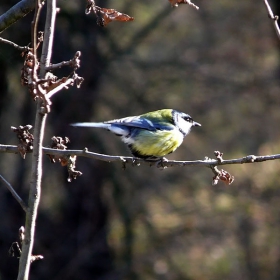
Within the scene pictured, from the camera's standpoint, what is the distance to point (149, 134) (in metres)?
5.00

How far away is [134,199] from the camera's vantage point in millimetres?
9469

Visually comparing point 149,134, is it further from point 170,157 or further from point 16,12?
point 170,157

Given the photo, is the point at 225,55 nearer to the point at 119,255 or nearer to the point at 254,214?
the point at 254,214

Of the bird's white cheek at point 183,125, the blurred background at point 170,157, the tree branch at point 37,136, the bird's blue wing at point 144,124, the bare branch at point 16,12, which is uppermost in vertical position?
the blurred background at point 170,157

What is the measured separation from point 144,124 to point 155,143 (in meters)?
0.36

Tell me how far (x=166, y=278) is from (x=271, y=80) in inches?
149

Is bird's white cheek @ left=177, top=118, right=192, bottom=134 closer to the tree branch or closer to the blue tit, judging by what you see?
the blue tit

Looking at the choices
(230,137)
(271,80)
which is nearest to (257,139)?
(230,137)

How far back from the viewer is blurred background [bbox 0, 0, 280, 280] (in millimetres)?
8828

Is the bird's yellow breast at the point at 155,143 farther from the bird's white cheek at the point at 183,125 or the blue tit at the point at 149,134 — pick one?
the bird's white cheek at the point at 183,125

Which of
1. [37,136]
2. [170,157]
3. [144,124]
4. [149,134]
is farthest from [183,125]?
[170,157]

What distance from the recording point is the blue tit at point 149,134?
15.9ft

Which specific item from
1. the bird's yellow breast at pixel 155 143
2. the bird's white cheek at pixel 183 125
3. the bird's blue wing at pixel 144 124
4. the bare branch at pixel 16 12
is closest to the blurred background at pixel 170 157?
the bird's white cheek at pixel 183 125

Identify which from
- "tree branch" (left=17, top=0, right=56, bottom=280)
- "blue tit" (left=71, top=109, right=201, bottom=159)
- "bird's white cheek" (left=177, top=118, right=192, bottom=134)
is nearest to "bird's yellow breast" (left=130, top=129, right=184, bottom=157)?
"blue tit" (left=71, top=109, right=201, bottom=159)
